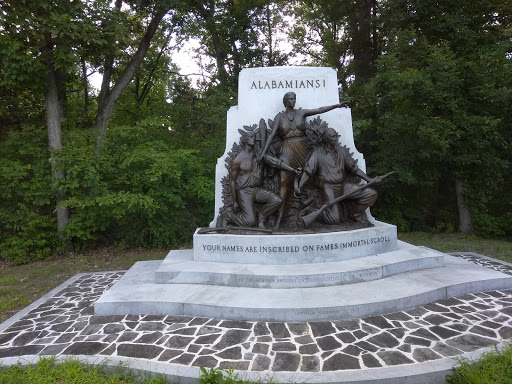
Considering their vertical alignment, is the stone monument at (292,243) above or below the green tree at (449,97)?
below

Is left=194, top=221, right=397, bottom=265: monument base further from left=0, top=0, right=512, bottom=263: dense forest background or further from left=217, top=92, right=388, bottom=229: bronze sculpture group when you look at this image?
left=0, top=0, right=512, bottom=263: dense forest background

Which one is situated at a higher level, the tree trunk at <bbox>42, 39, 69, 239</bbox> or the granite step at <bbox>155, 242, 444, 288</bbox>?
the tree trunk at <bbox>42, 39, 69, 239</bbox>

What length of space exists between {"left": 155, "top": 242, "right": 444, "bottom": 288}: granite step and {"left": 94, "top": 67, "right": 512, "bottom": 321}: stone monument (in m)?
0.02

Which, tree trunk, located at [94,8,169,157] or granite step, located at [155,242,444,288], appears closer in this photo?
granite step, located at [155,242,444,288]

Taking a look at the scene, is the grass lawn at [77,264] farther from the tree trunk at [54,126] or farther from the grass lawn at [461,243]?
the tree trunk at [54,126]

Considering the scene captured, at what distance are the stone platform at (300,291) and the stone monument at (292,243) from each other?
14mm

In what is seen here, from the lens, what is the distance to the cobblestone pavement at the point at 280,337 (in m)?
3.38

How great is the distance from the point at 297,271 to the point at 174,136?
23.5ft

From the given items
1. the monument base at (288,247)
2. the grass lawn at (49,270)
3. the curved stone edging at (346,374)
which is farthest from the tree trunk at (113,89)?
the curved stone edging at (346,374)

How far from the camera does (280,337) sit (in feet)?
12.5

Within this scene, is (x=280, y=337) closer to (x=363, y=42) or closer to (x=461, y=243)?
(x=461, y=243)

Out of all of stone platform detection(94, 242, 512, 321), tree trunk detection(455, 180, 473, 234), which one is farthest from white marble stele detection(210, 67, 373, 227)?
tree trunk detection(455, 180, 473, 234)

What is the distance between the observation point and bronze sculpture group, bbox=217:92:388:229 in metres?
6.09

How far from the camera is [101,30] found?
8352 mm
